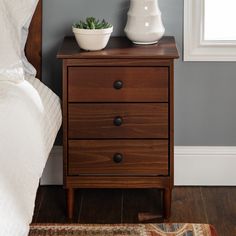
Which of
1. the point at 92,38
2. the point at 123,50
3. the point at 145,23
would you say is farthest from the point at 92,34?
the point at 145,23

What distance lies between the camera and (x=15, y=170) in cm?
218

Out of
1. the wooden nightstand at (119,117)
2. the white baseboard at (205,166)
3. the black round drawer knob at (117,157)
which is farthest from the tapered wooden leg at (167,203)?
the white baseboard at (205,166)

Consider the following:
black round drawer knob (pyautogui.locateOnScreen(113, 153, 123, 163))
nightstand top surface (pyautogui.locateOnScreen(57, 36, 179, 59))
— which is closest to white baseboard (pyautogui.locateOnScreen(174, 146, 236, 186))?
black round drawer knob (pyautogui.locateOnScreen(113, 153, 123, 163))

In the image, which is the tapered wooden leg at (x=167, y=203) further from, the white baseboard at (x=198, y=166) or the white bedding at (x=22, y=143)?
the white bedding at (x=22, y=143)

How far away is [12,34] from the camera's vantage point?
9.91 ft

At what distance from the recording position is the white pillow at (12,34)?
290 cm

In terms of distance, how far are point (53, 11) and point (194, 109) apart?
812 millimetres

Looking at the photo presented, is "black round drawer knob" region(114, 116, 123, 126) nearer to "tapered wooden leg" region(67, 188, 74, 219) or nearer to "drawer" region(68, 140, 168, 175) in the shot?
"drawer" region(68, 140, 168, 175)

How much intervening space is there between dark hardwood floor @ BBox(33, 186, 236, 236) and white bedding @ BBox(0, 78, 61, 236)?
1.53ft

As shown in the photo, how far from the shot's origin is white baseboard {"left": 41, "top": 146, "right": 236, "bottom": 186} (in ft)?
11.6

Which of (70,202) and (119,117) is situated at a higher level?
(119,117)

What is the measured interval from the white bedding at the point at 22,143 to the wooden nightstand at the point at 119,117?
13cm

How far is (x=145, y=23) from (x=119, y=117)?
1.42ft

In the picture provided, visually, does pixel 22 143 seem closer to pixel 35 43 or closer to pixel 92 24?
pixel 92 24
